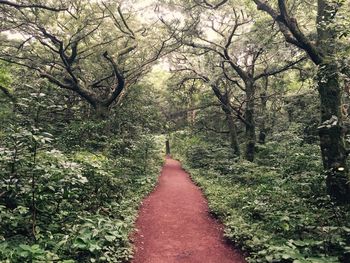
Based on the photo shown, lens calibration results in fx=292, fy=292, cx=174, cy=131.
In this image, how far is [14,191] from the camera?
4.49 meters

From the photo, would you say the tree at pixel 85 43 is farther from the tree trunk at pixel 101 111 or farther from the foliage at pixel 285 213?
the foliage at pixel 285 213

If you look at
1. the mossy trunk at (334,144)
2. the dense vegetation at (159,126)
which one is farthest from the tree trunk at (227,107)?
the mossy trunk at (334,144)

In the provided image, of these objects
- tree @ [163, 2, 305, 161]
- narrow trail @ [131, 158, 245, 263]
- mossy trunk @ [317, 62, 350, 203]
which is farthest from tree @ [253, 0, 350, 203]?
tree @ [163, 2, 305, 161]

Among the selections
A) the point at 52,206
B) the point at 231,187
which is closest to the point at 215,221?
the point at 231,187

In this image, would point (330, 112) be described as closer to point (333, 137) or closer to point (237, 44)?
point (333, 137)

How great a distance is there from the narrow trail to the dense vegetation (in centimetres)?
36

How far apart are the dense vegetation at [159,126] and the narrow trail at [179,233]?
0.36 meters

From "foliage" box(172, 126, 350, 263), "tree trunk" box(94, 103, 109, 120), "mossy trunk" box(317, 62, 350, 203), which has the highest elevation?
"tree trunk" box(94, 103, 109, 120)

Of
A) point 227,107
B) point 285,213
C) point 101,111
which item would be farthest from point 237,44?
point 285,213

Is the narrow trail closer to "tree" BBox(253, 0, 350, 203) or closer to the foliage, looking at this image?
the foliage

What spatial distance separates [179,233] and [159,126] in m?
13.4

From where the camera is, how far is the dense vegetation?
470 cm

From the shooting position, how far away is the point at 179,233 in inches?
289

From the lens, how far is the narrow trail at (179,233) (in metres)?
5.96
